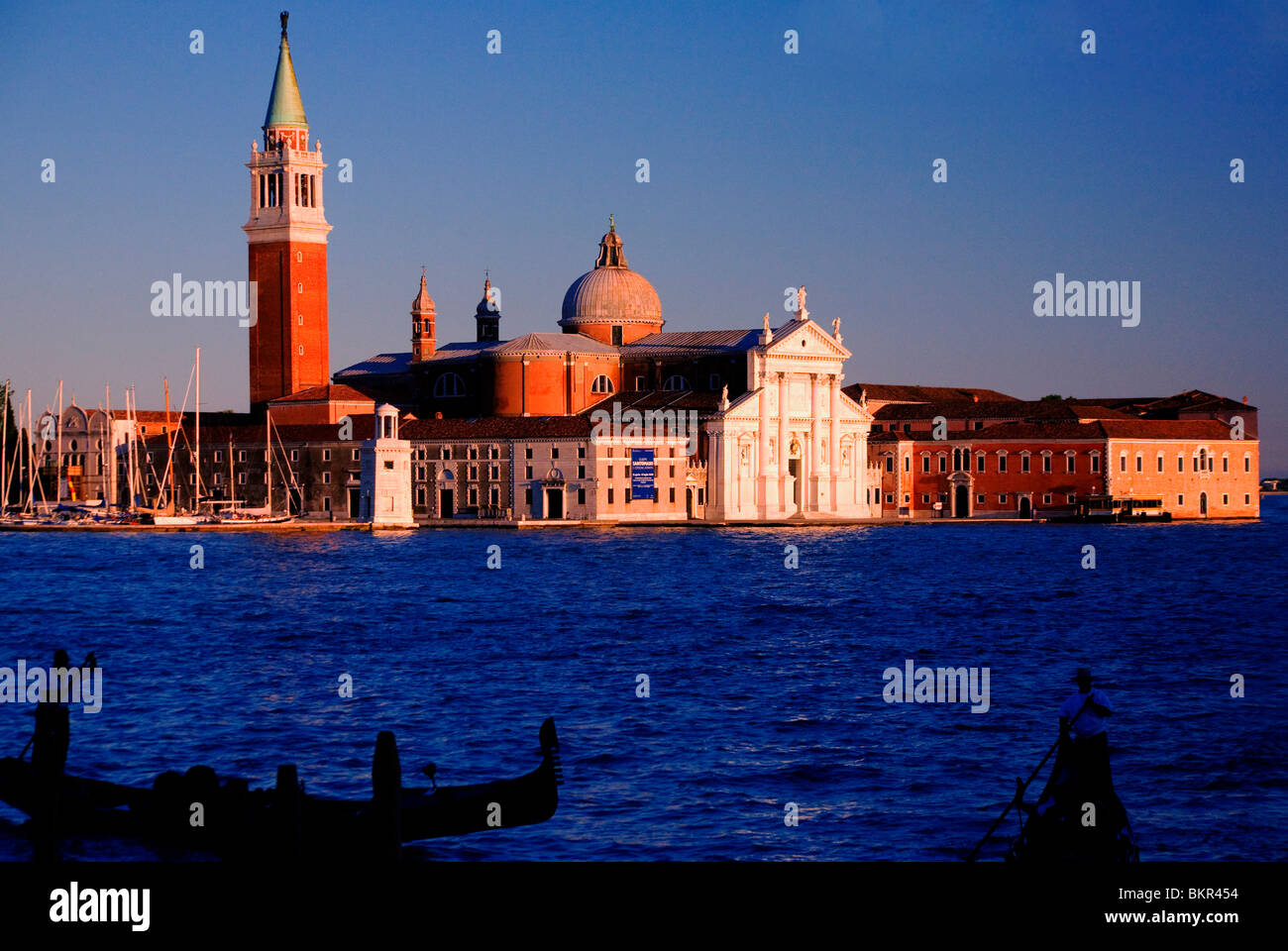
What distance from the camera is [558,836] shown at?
12.6 meters

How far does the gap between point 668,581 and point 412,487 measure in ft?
97.3

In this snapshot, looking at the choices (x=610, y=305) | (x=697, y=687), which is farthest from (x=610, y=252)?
(x=697, y=687)

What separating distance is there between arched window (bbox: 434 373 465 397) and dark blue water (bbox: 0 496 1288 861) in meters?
26.9

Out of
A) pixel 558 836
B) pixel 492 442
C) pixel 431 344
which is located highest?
pixel 431 344

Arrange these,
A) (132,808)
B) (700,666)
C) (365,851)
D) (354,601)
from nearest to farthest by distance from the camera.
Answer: (365,851) → (132,808) → (700,666) → (354,601)

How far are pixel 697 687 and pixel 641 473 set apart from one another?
4479cm

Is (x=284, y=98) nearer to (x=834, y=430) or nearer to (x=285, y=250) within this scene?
(x=285, y=250)

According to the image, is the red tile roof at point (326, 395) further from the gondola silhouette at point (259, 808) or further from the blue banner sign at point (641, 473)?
the gondola silhouette at point (259, 808)

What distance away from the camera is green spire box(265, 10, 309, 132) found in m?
72.9

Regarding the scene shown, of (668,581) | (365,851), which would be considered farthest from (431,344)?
(365,851)

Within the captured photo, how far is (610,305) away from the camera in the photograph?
75.1 m

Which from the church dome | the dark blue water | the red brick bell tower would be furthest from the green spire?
the dark blue water
